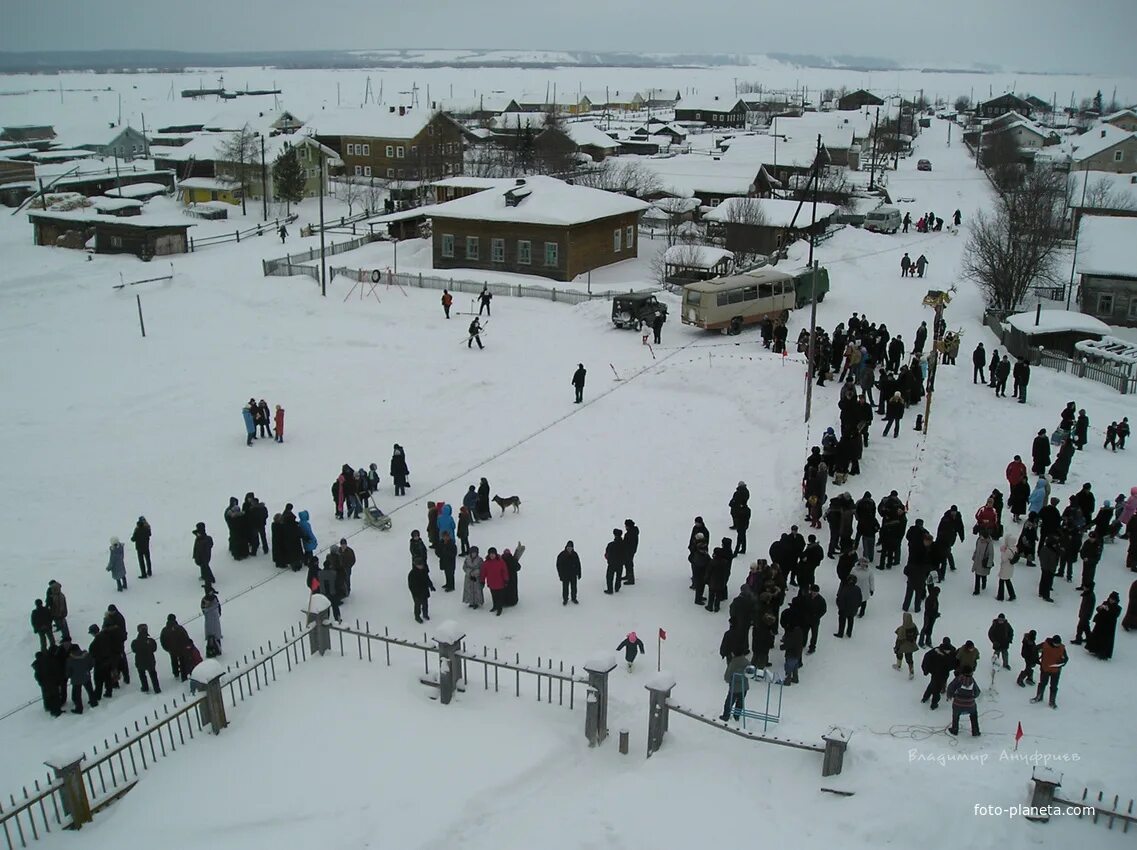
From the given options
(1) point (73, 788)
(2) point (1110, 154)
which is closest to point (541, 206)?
(1) point (73, 788)

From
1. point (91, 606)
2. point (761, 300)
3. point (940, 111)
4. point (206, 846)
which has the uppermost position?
point (940, 111)

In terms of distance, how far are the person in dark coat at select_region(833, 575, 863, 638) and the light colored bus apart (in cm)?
1768

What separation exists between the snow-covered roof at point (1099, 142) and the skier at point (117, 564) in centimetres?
8000

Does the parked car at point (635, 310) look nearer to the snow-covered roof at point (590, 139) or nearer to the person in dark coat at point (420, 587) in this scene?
the person in dark coat at point (420, 587)

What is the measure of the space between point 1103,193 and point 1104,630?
53.1m

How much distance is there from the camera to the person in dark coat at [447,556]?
1507cm

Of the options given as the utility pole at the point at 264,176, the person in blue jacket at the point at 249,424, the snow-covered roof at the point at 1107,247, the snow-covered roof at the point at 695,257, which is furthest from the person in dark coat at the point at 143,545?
the utility pole at the point at 264,176

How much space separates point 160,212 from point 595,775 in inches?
2687

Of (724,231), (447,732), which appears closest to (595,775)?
(447,732)

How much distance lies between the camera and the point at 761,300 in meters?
31.4

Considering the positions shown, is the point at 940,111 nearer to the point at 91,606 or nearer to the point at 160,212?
the point at 160,212

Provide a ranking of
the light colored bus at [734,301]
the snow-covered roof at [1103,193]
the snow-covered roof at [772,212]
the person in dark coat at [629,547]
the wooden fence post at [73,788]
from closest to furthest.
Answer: the wooden fence post at [73,788]
the person in dark coat at [629,547]
the light colored bus at [734,301]
the snow-covered roof at [772,212]
the snow-covered roof at [1103,193]

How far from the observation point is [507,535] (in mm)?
17609

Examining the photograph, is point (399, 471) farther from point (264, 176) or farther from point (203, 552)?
point (264, 176)
